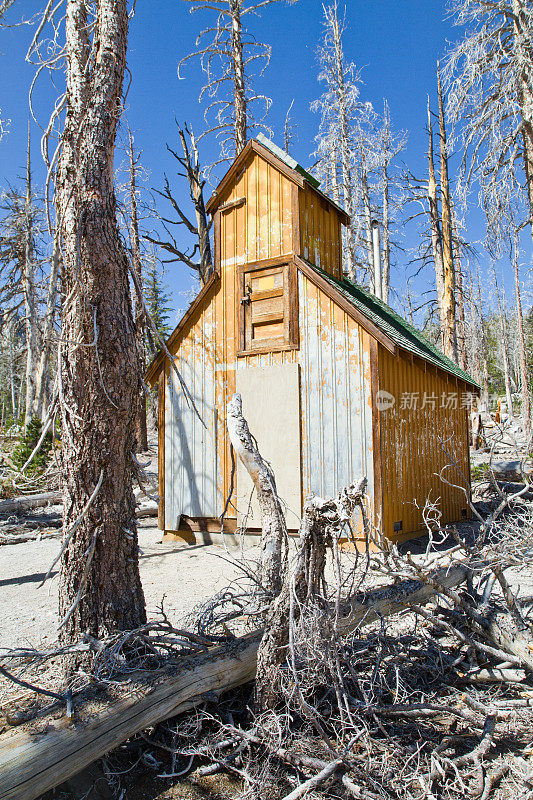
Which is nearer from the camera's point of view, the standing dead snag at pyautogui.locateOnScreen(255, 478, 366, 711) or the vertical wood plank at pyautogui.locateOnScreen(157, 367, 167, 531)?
the standing dead snag at pyautogui.locateOnScreen(255, 478, 366, 711)

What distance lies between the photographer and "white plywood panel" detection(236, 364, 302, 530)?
9227 millimetres

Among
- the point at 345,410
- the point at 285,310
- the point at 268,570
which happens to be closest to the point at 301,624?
the point at 268,570

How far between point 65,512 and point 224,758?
6.23 ft

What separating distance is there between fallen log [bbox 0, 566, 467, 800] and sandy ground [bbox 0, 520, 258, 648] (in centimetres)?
114

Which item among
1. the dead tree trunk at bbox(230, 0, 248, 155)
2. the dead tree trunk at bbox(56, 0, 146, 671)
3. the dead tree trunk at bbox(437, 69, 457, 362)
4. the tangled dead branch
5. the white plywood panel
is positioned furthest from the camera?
the dead tree trunk at bbox(437, 69, 457, 362)

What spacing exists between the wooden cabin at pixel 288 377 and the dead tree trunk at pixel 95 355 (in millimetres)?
5046

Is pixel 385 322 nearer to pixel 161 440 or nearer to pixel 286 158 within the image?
pixel 286 158

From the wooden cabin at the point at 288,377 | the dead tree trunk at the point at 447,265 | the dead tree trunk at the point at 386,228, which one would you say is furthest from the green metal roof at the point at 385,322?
the dead tree trunk at the point at 386,228

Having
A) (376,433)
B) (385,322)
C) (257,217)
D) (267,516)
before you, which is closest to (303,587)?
(267,516)

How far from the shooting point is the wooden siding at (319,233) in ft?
32.1

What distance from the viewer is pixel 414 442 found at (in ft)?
32.7

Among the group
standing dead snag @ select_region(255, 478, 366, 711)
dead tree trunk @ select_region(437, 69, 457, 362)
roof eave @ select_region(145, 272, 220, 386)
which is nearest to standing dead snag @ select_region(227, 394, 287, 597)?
standing dead snag @ select_region(255, 478, 366, 711)

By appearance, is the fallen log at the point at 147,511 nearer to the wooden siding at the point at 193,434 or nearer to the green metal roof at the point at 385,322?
the wooden siding at the point at 193,434

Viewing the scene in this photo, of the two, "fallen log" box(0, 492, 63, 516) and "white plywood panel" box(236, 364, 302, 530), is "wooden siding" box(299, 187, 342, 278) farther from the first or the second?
"fallen log" box(0, 492, 63, 516)
